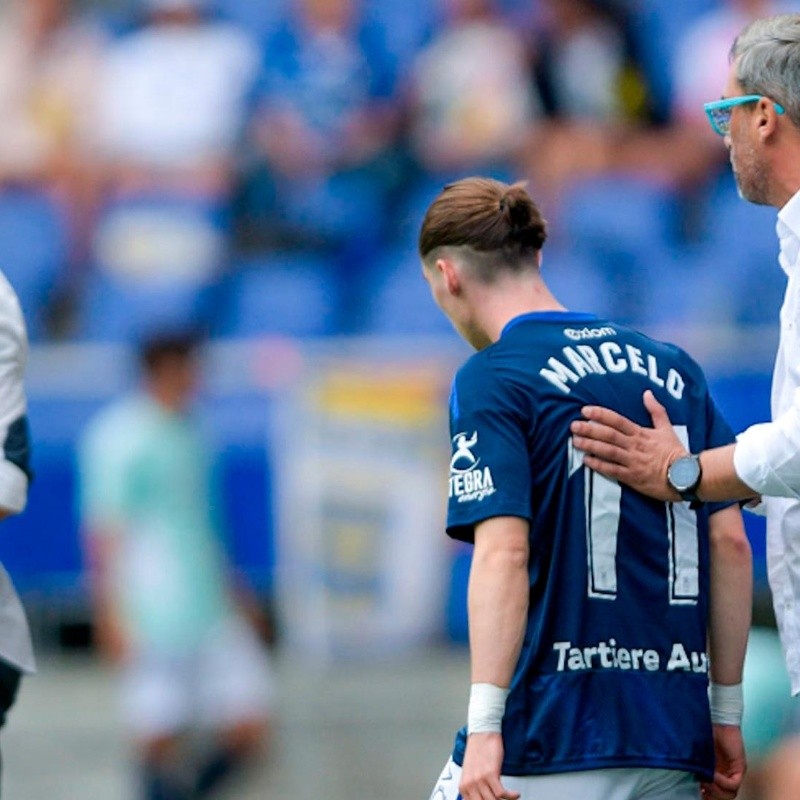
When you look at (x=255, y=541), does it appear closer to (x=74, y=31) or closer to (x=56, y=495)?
(x=56, y=495)

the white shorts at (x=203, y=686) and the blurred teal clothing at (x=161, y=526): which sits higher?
the blurred teal clothing at (x=161, y=526)

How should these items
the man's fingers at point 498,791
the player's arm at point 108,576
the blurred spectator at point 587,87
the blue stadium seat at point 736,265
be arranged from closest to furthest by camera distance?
the man's fingers at point 498,791 → the player's arm at point 108,576 → the blue stadium seat at point 736,265 → the blurred spectator at point 587,87

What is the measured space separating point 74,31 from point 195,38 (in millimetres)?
981

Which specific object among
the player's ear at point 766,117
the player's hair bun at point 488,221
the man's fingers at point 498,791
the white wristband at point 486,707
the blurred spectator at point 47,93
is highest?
the blurred spectator at point 47,93

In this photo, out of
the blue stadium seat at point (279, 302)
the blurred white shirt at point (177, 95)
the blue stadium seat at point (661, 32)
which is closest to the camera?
the blue stadium seat at point (279, 302)

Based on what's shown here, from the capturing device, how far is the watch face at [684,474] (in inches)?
132

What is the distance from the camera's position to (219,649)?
7.49 m

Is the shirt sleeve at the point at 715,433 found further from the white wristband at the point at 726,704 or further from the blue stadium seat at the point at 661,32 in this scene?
the blue stadium seat at the point at 661,32

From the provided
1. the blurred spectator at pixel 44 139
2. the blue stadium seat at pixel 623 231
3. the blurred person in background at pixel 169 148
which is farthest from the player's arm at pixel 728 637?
the blurred spectator at pixel 44 139

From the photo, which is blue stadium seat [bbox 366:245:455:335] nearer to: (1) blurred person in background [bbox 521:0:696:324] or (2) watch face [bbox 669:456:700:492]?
(1) blurred person in background [bbox 521:0:696:324]

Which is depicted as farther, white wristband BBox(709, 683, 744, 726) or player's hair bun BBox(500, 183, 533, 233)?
white wristband BBox(709, 683, 744, 726)

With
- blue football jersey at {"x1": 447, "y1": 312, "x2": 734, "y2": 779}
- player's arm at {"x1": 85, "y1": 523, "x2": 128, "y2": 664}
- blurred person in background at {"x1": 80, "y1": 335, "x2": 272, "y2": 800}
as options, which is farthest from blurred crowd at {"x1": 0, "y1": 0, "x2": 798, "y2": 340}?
blue football jersey at {"x1": 447, "y1": 312, "x2": 734, "y2": 779}

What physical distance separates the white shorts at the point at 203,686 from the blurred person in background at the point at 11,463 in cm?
345

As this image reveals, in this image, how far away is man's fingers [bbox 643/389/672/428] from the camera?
344 centimetres
